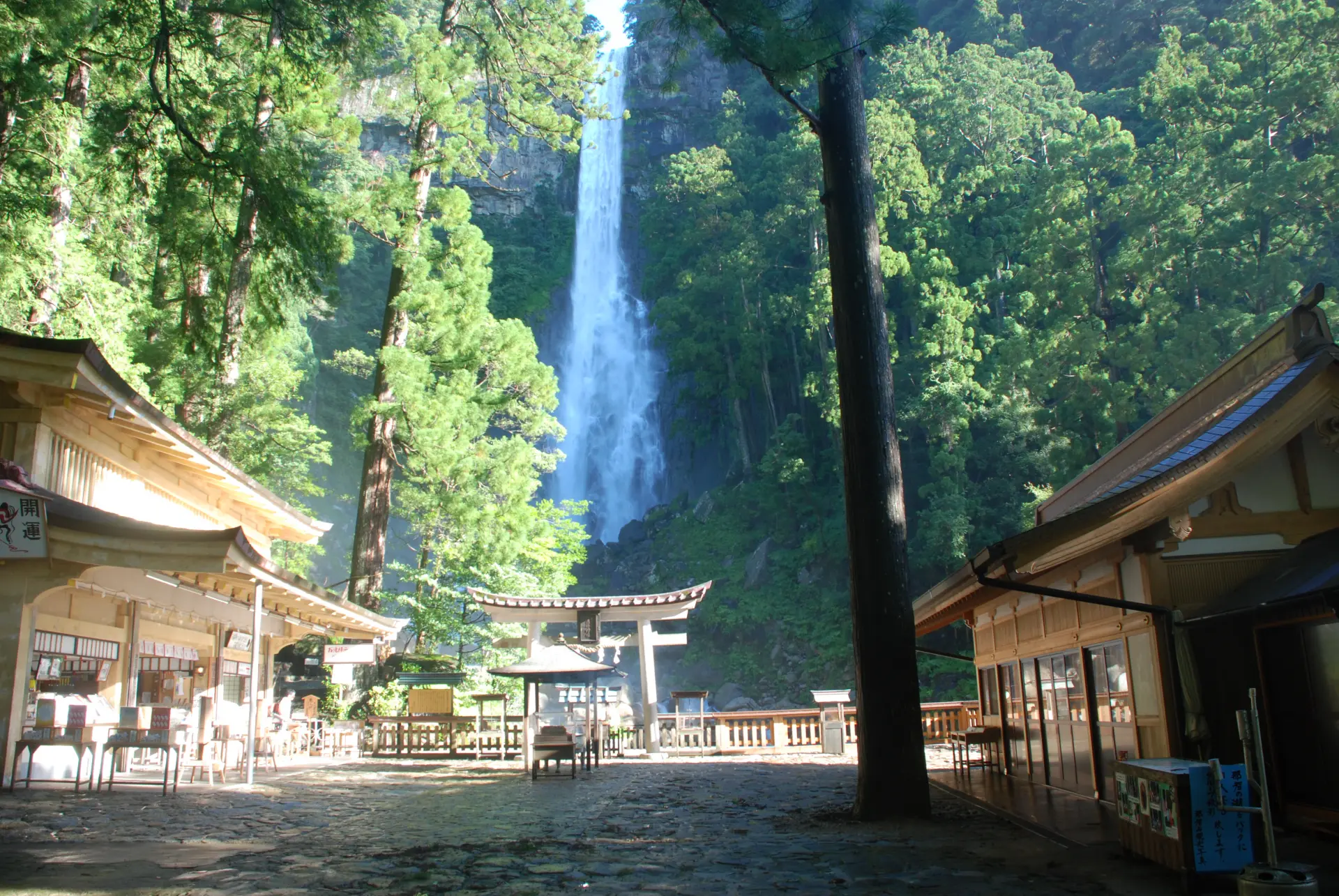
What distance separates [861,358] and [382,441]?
43.0 feet

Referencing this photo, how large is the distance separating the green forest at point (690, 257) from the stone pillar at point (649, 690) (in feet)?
13.3

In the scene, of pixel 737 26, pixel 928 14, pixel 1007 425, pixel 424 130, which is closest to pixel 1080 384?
pixel 1007 425

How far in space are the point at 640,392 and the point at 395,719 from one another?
28.8 meters

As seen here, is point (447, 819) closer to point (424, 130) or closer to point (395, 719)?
point (395, 719)

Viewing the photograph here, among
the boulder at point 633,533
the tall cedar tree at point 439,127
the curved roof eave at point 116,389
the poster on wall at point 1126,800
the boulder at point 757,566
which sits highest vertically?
the tall cedar tree at point 439,127

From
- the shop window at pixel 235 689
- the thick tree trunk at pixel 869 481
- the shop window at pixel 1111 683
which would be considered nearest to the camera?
the shop window at pixel 1111 683

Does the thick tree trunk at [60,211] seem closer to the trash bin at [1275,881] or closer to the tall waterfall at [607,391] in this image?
the trash bin at [1275,881]

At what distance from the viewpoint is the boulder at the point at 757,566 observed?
1416 inches

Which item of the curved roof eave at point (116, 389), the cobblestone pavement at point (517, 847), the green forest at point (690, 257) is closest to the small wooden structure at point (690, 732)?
the green forest at point (690, 257)

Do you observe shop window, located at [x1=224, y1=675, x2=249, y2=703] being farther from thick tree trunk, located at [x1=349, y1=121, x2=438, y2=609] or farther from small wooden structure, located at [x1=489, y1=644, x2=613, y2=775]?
small wooden structure, located at [x1=489, y1=644, x2=613, y2=775]

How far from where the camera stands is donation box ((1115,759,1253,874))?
465 centimetres

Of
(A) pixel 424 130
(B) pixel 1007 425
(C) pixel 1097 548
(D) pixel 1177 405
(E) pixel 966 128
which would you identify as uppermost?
(E) pixel 966 128

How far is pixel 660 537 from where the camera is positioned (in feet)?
132

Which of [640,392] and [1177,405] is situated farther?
[640,392]
